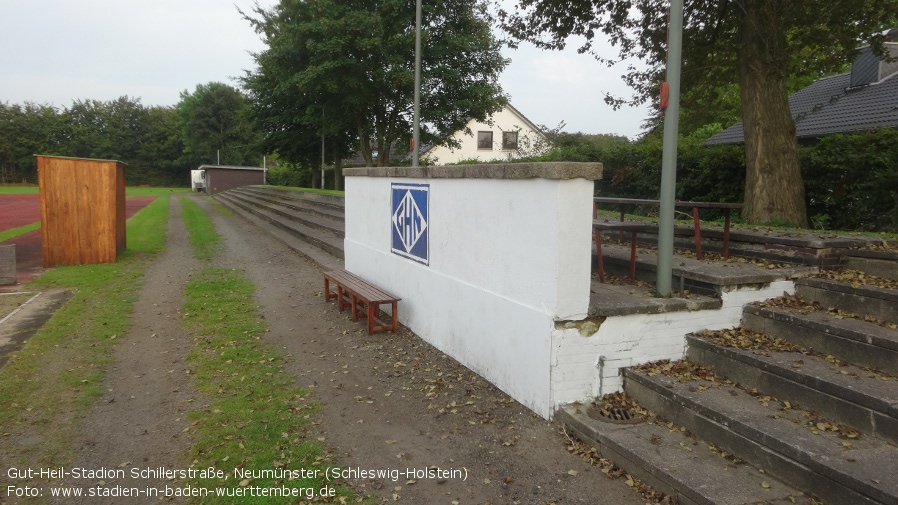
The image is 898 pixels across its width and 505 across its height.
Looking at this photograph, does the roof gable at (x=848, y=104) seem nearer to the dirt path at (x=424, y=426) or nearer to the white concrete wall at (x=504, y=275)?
the white concrete wall at (x=504, y=275)

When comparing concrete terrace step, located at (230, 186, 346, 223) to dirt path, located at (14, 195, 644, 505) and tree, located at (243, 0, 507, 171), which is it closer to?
tree, located at (243, 0, 507, 171)

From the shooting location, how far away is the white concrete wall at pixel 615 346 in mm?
4414

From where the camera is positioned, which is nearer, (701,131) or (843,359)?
(843,359)

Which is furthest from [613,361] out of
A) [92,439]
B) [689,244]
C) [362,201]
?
[362,201]

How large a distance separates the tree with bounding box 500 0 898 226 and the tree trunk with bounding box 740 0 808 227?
1 centimetres

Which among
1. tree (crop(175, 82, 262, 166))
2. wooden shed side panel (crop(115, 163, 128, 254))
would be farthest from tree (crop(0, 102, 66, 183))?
wooden shed side panel (crop(115, 163, 128, 254))

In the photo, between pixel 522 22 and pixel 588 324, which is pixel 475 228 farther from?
pixel 522 22

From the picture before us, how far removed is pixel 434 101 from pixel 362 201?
49.6 feet

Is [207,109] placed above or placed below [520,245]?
above

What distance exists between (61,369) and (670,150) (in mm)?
5919

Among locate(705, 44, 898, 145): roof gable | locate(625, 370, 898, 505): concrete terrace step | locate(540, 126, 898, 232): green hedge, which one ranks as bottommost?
locate(625, 370, 898, 505): concrete terrace step

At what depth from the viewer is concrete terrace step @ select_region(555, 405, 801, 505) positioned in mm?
3174

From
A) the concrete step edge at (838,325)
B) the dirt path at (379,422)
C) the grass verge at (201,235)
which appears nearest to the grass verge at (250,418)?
the dirt path at (379,422)

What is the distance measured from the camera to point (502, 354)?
202 inches
